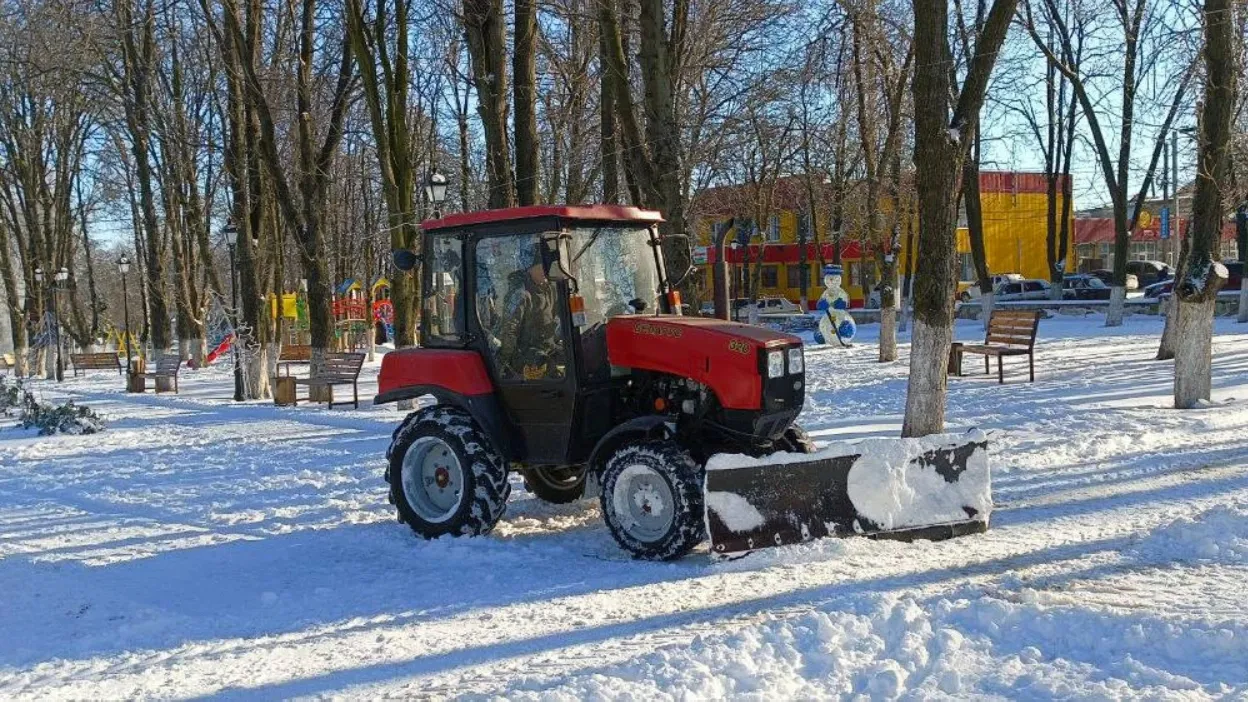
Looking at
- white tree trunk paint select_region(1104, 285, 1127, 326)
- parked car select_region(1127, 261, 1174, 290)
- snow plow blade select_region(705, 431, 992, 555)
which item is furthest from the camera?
parked car select_region(1127, 261, 1174, 290)

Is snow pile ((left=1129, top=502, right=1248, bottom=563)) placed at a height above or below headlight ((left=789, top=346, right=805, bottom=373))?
below

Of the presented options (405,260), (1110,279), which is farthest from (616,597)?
(1110,279)

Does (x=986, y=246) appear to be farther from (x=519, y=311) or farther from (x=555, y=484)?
(x=519, y=311)

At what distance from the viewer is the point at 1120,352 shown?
20.7 m

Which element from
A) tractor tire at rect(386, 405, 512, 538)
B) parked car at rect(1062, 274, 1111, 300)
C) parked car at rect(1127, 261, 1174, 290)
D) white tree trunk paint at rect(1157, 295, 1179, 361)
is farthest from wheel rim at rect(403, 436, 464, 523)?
parked car at rect(1127, 261, 1174, 290)

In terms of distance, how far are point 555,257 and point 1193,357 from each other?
8.76m

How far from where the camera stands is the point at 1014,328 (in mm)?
17141

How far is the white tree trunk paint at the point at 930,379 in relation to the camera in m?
10.1

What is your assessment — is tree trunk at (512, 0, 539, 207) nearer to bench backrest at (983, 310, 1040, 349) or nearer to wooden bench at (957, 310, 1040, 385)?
wooden bench at (957, 310, 1040, 385)

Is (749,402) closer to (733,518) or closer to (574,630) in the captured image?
(733,518)

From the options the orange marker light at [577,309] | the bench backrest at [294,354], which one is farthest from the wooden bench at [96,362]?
the orange marker light at [577,309]

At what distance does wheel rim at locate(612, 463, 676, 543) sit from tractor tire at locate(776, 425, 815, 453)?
972mm

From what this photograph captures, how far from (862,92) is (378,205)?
94.8 ft

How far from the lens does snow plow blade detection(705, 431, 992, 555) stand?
6531 mm
